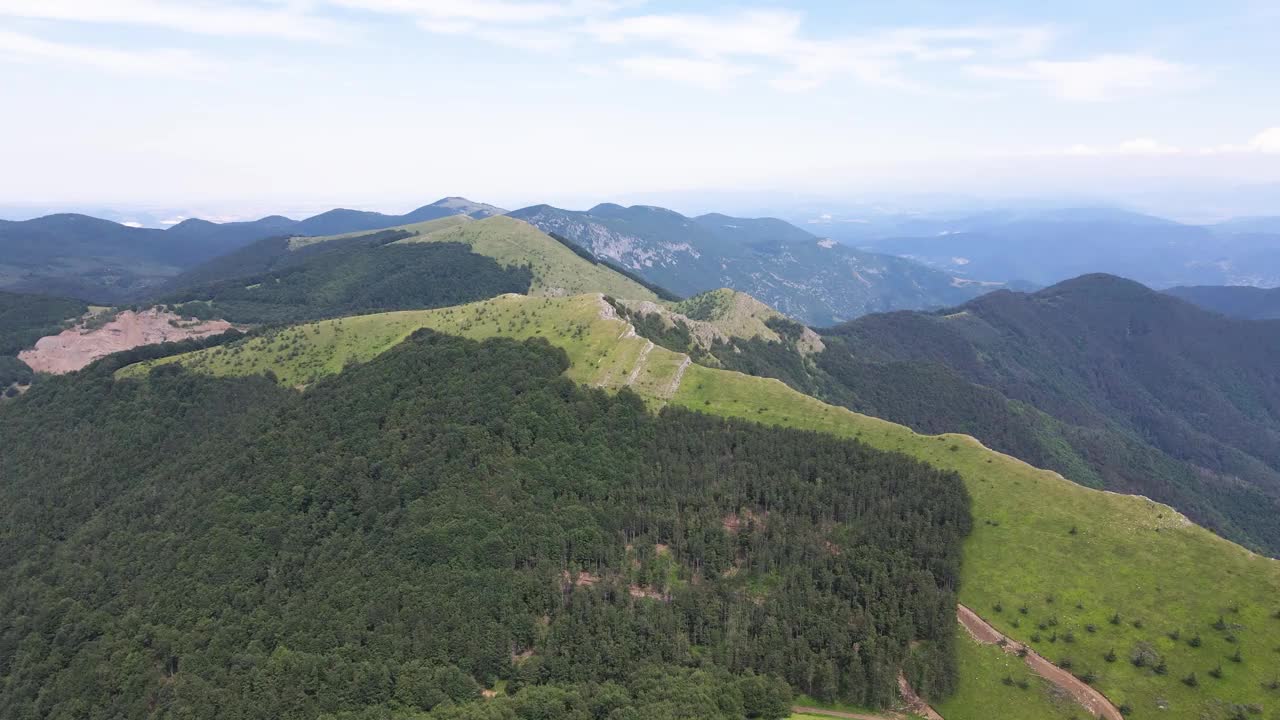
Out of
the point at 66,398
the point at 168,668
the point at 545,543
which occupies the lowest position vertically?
the point at 168,668

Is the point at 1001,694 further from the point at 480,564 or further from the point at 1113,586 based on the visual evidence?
the point at 480,564

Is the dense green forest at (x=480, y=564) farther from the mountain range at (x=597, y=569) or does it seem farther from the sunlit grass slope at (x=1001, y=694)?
the sunlit grass slope at (x=1001, y=694)

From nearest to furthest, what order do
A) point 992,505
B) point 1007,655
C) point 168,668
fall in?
point 1007,655
point 168,668
point 992,505

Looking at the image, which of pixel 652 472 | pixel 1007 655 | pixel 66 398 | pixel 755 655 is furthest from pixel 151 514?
pixel 1007 655

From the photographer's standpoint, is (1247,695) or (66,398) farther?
(66,398)

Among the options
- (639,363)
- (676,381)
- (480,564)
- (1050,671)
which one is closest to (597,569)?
(480,564)

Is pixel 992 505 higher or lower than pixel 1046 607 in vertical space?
higher

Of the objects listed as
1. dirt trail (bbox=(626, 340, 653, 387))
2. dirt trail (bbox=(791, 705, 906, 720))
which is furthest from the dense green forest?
dirt trail (bbox=(626, 340, 653, 387))

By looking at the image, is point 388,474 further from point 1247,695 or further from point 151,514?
point 1247,695
